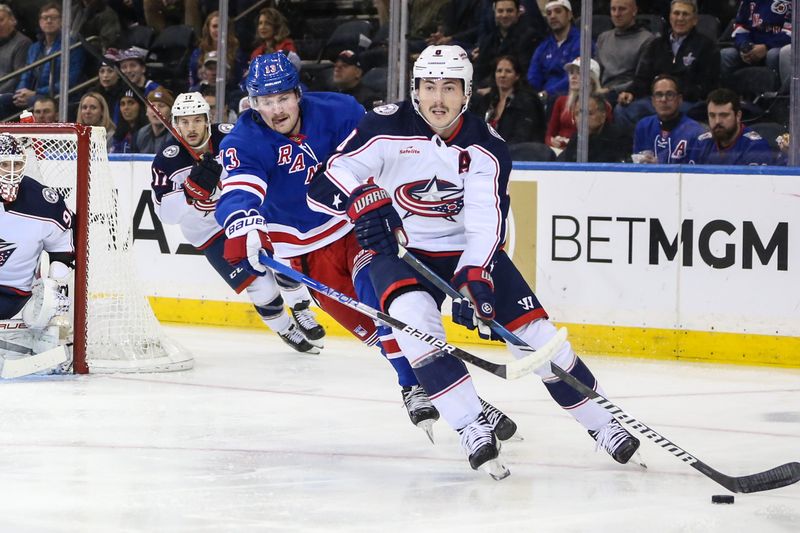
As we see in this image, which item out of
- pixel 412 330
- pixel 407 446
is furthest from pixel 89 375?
pixel 412 330

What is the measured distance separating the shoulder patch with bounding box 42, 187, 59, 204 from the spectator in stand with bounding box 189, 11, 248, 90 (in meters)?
1.99

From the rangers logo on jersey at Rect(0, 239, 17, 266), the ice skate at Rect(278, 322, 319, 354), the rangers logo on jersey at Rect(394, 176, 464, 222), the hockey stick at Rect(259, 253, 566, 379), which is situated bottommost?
the ice skate at Rect(278, 322, 319, 354)

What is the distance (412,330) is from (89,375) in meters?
2.22

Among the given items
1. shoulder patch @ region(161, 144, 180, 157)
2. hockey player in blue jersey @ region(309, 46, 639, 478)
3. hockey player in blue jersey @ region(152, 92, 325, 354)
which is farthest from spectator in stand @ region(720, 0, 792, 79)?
hockey player in blue jersey @ region(309, 46, 639, 478)

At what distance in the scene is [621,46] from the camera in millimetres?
5875

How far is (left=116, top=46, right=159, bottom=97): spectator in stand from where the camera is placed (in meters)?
7.51

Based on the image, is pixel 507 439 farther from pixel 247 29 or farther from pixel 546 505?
pixel 247 29

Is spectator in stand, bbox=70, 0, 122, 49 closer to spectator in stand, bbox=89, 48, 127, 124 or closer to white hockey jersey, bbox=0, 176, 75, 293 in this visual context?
spectator in stand, bbox=89, 48, 127, 124

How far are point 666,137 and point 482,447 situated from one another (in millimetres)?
2812

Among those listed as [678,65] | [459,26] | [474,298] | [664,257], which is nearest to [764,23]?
[678,65]

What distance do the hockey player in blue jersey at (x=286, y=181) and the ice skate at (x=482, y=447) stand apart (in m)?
0.86

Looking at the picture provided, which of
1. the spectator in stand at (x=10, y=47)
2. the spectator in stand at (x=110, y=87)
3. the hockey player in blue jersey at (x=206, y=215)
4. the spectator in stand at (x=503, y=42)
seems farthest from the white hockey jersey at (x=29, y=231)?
the spectator in stand at (x=10, y=47)

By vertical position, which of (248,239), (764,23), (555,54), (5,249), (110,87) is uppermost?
(764,23)

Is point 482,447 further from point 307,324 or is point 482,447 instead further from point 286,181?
point 307,324
